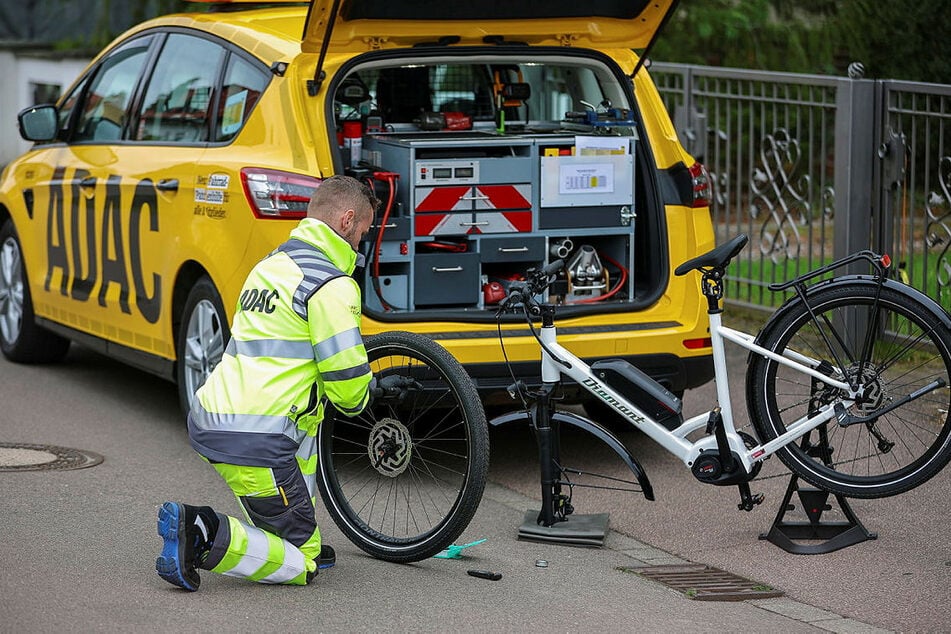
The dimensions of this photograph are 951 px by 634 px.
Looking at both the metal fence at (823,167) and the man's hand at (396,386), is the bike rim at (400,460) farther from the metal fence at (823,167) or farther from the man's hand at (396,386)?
the metal fence at (823,167)

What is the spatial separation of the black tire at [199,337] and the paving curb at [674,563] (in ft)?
4.40

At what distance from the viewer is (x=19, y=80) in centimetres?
1861

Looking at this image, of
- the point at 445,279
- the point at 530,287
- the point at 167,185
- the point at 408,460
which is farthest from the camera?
the point at 167,185

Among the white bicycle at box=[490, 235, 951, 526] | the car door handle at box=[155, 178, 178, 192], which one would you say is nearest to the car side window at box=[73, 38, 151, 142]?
the car door handle at box=[155, 178, 178, 192]

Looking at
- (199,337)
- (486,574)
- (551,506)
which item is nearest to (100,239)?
(199,337)

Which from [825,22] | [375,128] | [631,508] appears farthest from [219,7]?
[825,22]

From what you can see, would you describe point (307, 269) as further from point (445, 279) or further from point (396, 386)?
point (445, 279)

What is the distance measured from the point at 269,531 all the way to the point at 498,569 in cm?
82

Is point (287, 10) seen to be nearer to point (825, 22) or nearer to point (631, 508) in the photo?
point (631, 508)

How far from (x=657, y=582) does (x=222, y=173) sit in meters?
2.64

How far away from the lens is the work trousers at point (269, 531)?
5.06 meters

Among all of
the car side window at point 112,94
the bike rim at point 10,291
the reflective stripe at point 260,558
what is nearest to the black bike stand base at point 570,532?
the reflective stripe at point 260,558

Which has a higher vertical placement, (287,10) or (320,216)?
(287,10)

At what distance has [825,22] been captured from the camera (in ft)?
44.2
